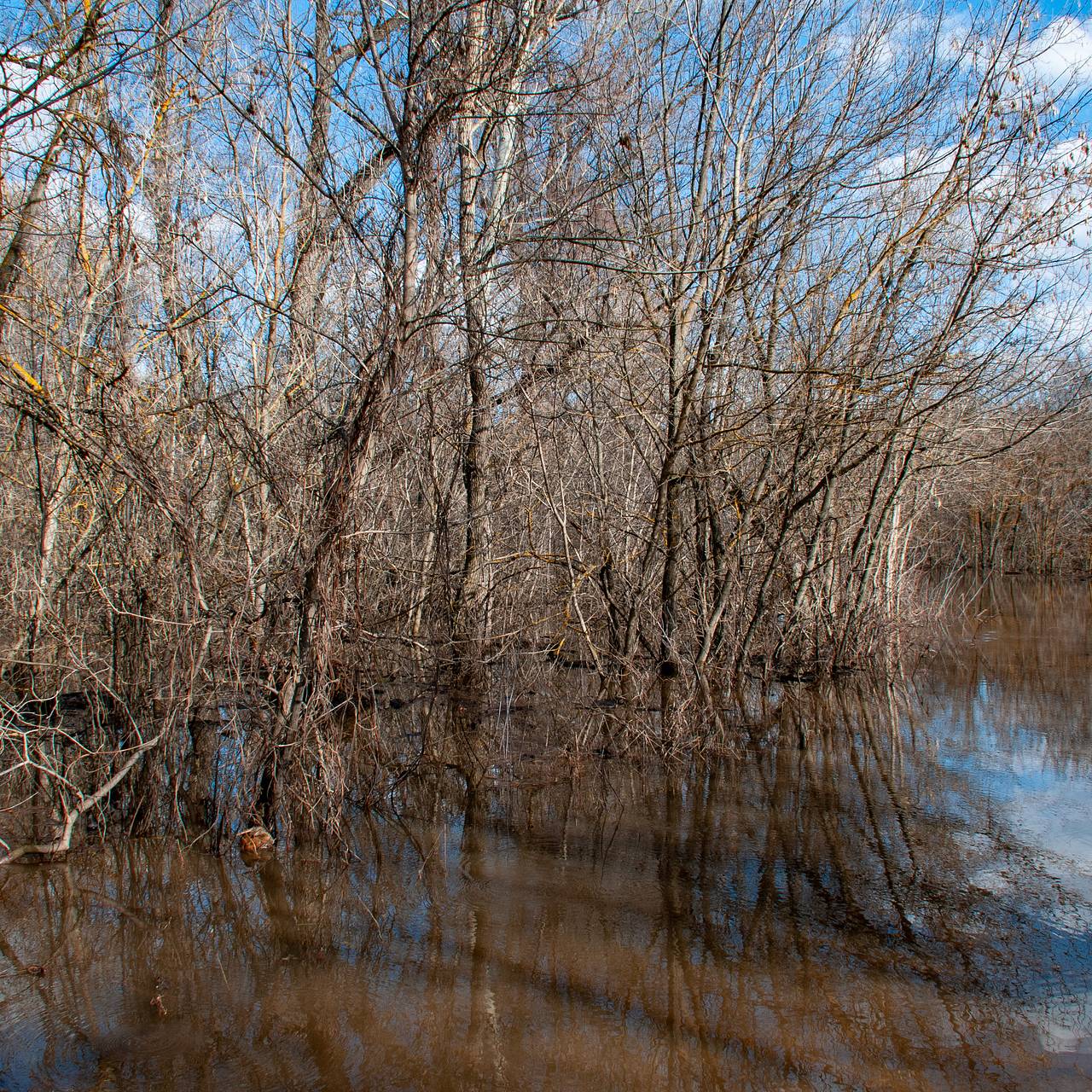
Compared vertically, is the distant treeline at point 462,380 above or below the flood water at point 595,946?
above

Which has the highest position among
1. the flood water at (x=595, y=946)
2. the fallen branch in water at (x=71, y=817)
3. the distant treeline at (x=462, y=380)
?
the distant treeline at (x=462, y=380)

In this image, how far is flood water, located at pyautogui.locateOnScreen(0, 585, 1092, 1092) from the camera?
3.28 metres

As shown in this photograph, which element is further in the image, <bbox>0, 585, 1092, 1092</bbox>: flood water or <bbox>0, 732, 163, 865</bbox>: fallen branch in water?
<bbox>0, 732, 163, 865</bbox>: fallen branch in water

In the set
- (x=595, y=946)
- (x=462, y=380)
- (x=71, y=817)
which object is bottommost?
(x=595, y=946)

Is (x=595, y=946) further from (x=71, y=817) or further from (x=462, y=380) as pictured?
(x=462, y=380)

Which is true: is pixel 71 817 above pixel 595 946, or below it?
above

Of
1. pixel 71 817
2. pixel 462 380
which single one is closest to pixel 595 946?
pixel 71 817

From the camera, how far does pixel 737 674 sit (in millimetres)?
9258

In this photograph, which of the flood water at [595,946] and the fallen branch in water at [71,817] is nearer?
the flood water at [595,946]

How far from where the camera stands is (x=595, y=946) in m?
4.12

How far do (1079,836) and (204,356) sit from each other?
23.6 feet

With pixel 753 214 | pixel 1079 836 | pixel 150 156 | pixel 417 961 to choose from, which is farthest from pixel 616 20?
pixel 417 961

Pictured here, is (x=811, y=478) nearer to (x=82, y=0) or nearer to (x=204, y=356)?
(x=204, y=356)

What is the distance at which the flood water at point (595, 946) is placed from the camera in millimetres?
3275
